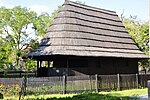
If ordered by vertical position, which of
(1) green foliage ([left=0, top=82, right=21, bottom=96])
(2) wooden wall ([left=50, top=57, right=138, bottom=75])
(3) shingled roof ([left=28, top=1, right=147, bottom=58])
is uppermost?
(3) shingled roof ([left=28, top=1, right=147, bottom=58])

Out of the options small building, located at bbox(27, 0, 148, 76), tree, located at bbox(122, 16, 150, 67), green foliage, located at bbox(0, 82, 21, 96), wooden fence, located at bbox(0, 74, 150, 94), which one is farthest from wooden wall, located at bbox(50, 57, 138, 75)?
tree, located at bbox(122, 16, 150, 67)

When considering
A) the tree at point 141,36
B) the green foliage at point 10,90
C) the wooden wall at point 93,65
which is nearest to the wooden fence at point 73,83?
the green foliage at point 10,90

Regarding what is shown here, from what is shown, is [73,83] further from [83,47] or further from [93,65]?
[93,65]

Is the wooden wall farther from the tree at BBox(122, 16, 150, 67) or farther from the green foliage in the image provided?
the tree at BBox(122, 16, 150, 67)

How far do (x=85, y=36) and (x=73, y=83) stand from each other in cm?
609

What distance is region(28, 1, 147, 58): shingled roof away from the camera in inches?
833

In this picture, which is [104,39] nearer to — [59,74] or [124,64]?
[124,64]

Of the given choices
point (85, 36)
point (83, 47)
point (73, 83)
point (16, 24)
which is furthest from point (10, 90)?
point (16, 24)

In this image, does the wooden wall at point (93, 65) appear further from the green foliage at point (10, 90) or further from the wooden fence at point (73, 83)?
the green foliage at point (10, 90)

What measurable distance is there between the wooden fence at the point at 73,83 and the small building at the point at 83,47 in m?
2.39

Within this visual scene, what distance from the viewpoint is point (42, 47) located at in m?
21.7

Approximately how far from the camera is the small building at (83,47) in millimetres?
21109

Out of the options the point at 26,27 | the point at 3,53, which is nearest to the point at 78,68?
the point at 3,53

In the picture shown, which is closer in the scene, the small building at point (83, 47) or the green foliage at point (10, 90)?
the green foliage at point (10, 90)
